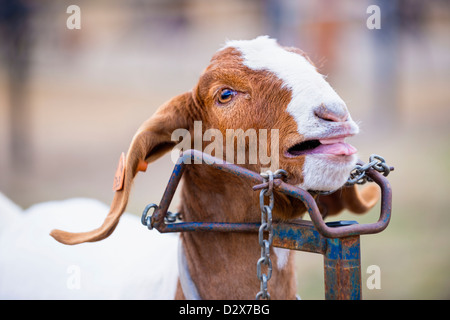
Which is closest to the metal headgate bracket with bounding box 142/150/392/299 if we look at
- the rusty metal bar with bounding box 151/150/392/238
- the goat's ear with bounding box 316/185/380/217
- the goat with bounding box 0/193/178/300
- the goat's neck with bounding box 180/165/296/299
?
the rusty metal bar with bounding box 151/150/392/238

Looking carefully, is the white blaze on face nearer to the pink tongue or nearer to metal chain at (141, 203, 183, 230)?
the pink tongue

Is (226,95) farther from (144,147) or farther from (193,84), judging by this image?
(193,84)

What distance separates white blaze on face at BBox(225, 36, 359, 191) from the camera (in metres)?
1.97

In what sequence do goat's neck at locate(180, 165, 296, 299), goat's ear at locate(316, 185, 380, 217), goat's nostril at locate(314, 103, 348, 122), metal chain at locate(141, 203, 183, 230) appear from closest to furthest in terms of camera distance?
goat's nostril at locate(314, 103, 348, 122), metal chain at locate(141, 203, 183, 230), goat's neck at locate(180, 165, 296, 299), goat's ear at locate(316, 185, 380, 217)

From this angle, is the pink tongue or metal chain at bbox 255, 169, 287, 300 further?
the pink tongue

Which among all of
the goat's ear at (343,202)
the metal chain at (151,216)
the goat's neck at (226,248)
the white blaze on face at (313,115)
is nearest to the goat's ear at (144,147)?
the metal chain at (151,216)

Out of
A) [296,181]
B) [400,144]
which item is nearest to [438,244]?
[400,144]

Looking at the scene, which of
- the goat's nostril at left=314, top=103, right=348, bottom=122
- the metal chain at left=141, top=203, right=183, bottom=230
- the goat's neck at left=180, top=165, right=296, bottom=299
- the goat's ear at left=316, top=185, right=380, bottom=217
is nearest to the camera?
the goat's nostril at left=314, top=103, right=348, bottom=122

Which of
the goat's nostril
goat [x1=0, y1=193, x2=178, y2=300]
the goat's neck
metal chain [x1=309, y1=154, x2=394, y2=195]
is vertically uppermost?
the goat's nostril

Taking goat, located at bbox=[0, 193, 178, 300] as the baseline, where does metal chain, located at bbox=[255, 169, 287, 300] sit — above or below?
above

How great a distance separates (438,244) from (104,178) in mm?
6708

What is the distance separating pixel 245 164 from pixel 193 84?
1311cm

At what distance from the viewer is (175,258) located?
2.82 m
